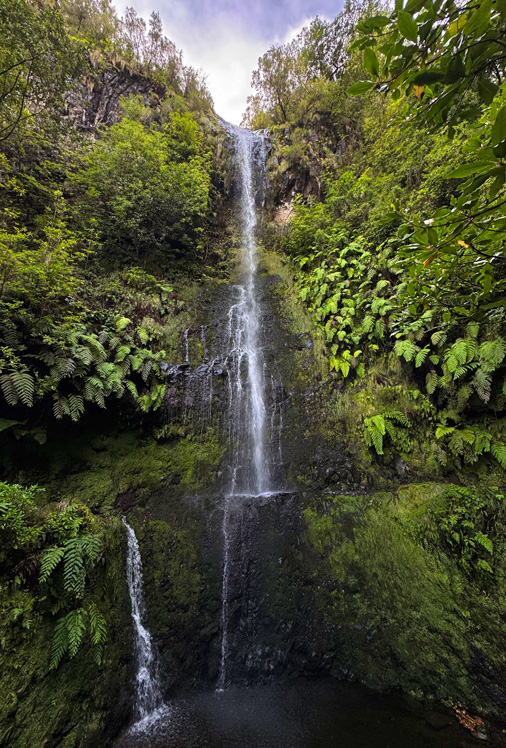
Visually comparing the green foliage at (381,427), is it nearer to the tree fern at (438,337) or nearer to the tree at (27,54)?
the tree fern at (438,337)

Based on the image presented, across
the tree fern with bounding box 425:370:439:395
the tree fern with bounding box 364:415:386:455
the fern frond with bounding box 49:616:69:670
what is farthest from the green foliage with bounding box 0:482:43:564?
the tree fern with bounding box 425:370:439:395

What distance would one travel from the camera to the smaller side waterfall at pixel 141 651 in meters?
3.90

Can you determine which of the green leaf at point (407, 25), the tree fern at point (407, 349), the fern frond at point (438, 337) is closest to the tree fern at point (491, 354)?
the fern frond at point (438, 337)

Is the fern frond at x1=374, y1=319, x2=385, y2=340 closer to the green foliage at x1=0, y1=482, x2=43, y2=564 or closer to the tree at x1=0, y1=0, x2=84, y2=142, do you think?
the green foliage at x1=0, y1=482, x2=43, y2=564

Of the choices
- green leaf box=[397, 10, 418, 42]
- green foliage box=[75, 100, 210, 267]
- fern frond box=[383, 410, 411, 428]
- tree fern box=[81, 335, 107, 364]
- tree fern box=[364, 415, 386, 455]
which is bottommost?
tree fern box=[364, 415, 386, 455]

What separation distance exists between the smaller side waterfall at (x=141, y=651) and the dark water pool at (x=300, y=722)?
0.18 meters

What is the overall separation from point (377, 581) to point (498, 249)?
16.2 ft

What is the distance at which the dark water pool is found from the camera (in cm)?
341

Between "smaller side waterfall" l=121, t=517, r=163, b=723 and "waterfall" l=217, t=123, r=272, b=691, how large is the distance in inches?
36.2

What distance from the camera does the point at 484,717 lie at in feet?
11.4

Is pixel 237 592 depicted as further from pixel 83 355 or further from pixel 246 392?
pixel 83 355

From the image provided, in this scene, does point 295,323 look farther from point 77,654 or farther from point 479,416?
point 77,654

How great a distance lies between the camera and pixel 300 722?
12.0 feet

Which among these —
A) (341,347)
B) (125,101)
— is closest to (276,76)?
(125,101)
